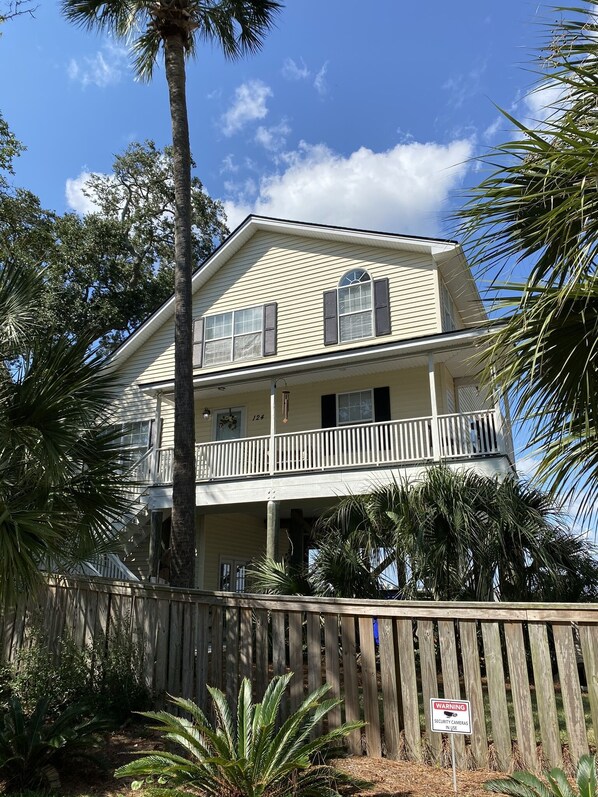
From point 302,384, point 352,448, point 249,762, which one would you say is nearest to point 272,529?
point 352,448

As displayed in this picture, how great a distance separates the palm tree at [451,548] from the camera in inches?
318

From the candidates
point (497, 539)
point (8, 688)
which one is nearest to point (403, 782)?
point (497, 539)

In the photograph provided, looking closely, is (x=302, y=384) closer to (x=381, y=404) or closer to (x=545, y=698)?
(x=381, y=404)

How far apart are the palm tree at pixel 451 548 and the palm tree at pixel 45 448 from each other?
3.05 m

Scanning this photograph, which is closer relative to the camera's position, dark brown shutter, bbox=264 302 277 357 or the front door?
dark brown shutter, bbox=264 302 277 357

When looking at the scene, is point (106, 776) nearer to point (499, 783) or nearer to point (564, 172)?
point (499, 783)

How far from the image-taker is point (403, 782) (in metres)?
4.72

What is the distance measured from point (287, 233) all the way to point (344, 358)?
5.60m

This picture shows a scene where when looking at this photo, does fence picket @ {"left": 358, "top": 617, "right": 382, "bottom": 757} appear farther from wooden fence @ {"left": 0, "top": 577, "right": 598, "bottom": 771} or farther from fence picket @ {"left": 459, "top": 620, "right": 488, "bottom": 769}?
fence picket @ {"left": 459, "top": 620, "right": 488, "bottom": 769}

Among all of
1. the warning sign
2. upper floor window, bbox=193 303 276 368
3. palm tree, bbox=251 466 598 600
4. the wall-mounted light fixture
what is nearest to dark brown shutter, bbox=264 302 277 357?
upper floor window, bbox=193 303 276 368

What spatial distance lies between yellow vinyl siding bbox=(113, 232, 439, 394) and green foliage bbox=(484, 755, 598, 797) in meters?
12.8

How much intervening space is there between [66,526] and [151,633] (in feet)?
4.87

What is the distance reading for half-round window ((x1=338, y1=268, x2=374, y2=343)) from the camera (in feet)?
56.4

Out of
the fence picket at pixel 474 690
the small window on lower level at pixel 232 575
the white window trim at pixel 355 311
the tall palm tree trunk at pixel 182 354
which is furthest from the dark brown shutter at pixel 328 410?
the fence picket at pixel 474 690
